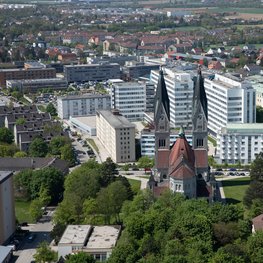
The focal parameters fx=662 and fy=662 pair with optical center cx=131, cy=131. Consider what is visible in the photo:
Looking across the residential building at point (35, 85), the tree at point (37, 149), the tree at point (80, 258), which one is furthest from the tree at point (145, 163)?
the residential building at point (35, 85)

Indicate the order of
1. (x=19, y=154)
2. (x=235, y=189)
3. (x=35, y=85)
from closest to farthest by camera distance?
(x=235, y=189), (x=19, y=154), (x=35, y=85)

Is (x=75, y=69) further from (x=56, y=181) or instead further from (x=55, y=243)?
(x=55, y=243)

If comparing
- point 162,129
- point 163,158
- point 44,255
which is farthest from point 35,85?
point 44,255

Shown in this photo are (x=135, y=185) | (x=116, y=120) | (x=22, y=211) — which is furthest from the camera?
(x=116, y=120)

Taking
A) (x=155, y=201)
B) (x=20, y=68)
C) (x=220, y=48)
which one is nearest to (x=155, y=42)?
(x=220, y=48)

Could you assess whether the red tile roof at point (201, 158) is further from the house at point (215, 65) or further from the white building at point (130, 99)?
the house at point (215, 65)

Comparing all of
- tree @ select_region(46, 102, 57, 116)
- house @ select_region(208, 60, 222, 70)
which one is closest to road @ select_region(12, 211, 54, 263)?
tree @ select_region(46, 102, 57, 116)

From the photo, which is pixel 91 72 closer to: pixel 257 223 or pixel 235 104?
pixel 235 104
